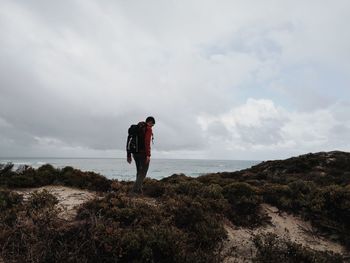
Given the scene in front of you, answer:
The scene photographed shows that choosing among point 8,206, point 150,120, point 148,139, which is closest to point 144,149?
point 148,139

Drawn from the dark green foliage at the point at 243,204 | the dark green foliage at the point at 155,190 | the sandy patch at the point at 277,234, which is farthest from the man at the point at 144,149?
the sandy patch at the point at 277,234

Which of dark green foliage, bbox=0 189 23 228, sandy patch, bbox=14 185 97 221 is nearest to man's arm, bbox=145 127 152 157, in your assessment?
sandy patch, bbox=14 185 97 221

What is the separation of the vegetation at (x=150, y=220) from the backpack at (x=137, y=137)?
1.55 m

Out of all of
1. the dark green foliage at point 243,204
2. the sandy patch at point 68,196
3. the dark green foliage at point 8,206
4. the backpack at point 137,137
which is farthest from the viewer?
the backpack at point 137,137

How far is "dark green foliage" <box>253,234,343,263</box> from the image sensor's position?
788 cm

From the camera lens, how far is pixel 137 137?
11.2 m

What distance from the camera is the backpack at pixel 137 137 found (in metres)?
11.2

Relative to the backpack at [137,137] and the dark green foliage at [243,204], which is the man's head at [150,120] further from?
the dark green foliage at [243,204]

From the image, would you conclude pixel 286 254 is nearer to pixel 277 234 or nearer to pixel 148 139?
pixel 277 234

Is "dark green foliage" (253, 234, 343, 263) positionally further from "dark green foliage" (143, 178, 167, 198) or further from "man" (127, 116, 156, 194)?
"man" (127, 116, 156, 194)

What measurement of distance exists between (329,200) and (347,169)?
12.5m

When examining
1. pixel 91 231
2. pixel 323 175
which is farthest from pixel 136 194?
pixel 323 175

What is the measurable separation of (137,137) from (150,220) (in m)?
3.39

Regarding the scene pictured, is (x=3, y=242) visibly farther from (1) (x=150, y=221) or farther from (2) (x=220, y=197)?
(2) (x=220, y=197)
